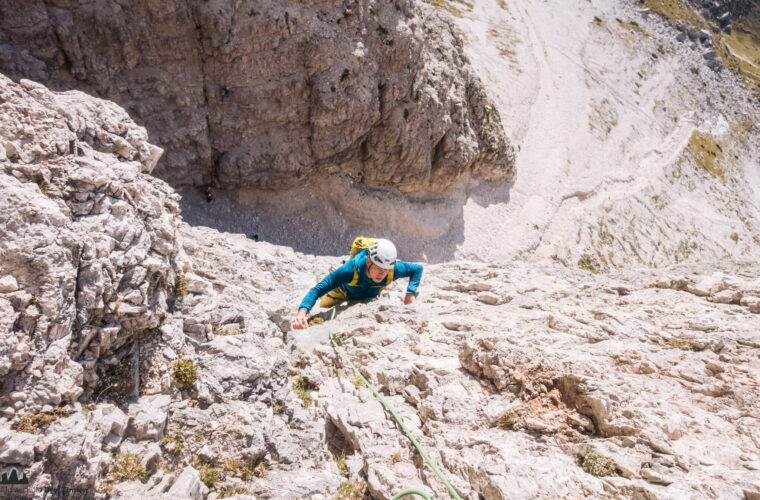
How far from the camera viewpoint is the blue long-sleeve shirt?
42.1 feet

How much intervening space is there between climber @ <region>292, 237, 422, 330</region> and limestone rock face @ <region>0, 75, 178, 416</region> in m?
4.22

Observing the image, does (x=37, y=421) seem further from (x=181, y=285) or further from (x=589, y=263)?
(x=589, y=263)

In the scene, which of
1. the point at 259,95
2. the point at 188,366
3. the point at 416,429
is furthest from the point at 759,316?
the point at 259,95

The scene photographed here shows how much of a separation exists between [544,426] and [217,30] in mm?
26953

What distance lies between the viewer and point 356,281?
13922 mm

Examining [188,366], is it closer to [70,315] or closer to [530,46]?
[70,315]

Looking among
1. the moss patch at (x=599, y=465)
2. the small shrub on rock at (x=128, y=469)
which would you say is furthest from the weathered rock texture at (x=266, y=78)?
the moss patch at (x=599, y=465)

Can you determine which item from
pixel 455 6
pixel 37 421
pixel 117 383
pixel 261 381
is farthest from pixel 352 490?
pixel 455 6

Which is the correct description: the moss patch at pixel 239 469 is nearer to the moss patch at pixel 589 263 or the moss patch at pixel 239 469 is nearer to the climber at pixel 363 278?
the climber at pixel 363 278

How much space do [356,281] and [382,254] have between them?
1.76 m

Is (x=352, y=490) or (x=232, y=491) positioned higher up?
(x=352, y=490)

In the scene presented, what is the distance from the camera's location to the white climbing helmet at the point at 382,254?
12.7 metres

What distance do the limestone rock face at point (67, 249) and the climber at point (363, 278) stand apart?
13.8 ft

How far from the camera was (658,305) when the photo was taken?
1269 centimetres
